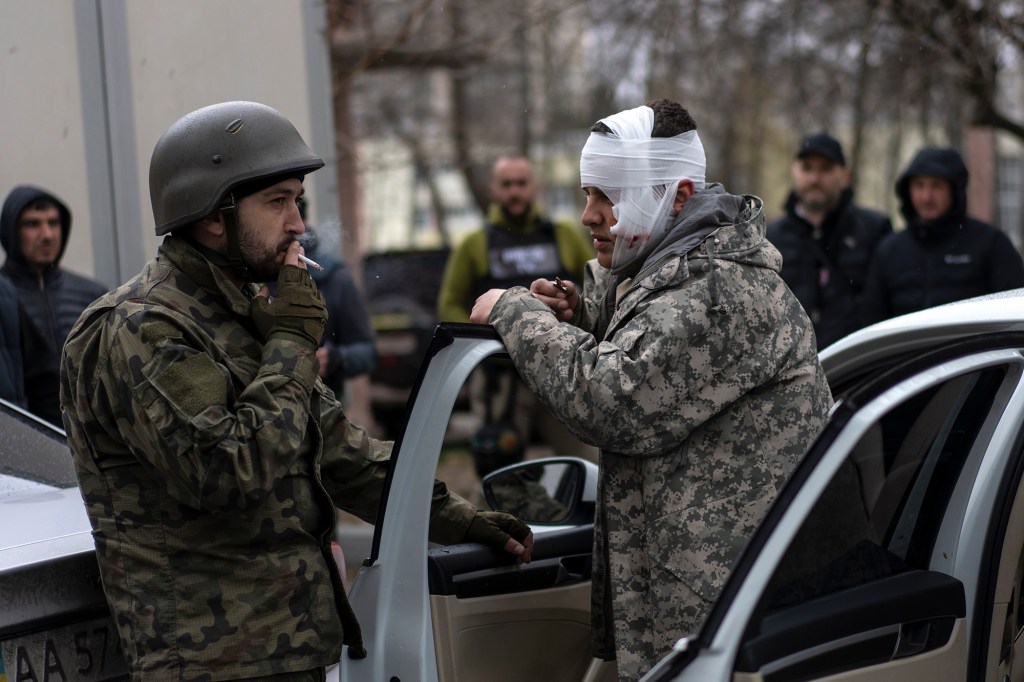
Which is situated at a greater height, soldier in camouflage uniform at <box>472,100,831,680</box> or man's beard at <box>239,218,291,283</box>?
man's beard at <box>239,218,291,283</box>

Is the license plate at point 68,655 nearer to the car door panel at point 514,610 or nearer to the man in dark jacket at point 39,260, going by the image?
the car door panel at point 514,610

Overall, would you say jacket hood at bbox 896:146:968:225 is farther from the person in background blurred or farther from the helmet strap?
the helmet strap

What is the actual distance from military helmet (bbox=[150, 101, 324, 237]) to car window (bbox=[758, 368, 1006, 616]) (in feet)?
4.19

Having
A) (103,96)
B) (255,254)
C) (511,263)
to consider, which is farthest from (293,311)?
(511,263)

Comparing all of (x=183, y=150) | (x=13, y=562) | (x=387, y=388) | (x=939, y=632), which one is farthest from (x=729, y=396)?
(x=387, y=388)

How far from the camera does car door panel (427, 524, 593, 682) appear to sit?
2850 mm

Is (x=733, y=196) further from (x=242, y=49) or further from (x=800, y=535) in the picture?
(x=242, y=49)

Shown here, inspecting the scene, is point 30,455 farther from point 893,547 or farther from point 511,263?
point 511,263

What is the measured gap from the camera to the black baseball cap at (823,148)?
6262 mm

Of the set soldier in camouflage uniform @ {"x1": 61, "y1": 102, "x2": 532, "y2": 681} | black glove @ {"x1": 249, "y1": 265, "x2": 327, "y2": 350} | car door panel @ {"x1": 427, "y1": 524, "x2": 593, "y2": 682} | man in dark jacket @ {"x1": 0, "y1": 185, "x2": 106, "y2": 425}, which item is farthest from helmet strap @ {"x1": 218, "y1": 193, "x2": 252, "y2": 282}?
man in dark jacket @ {"x1": 0, "y1": 185, "x2": 106, "y2": 425}

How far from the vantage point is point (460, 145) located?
1783cm

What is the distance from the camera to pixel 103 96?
6.07 meters

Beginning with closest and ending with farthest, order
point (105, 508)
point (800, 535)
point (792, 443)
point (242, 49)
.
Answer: point (800, 535) → point (105, 508) → point (792, 443) → point (242, 49)

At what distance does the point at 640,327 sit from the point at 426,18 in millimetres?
10491
